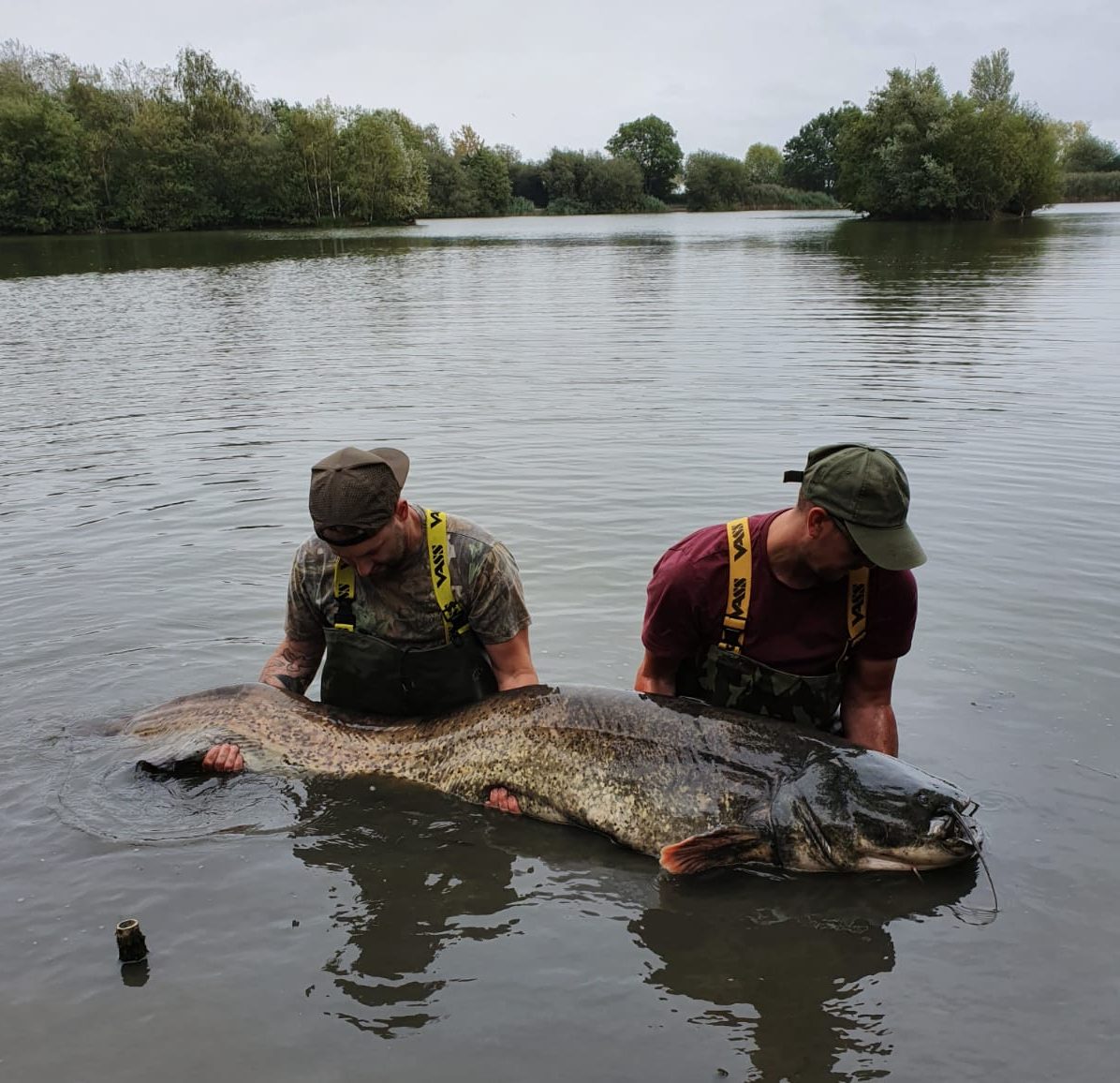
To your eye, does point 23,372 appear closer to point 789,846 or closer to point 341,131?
point 789,846

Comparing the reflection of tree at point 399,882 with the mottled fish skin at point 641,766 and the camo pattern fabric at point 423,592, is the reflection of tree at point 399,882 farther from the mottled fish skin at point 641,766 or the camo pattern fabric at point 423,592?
the camo pattern fabric at point 423,592

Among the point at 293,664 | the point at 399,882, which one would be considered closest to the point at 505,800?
the point at 399,882

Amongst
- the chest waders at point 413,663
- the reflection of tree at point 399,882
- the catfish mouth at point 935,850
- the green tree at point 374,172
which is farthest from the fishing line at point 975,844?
the green tree at point 374,172

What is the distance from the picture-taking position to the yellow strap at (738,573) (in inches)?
166

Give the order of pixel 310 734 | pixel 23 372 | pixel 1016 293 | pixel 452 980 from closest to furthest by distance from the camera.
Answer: pixel 452 980
pixel 310 734
pixel 23 372
pixel 1016 293

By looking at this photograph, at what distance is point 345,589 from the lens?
4.86m

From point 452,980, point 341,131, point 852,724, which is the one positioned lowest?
point 452,980

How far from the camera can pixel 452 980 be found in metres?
3.62

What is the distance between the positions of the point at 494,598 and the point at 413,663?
0.51m

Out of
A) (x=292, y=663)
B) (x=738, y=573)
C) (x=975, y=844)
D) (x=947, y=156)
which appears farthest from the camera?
(x=947, y=156)

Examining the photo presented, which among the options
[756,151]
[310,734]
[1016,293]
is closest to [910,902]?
[310,734]

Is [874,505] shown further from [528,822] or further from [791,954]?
[528,822]

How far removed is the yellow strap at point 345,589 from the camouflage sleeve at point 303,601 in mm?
112

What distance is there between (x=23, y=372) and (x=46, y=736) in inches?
503
